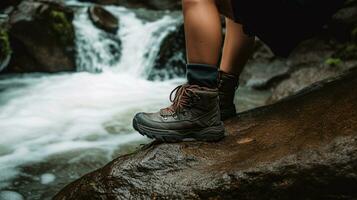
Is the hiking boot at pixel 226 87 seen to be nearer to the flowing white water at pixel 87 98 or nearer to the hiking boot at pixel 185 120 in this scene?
the hiking boot at pixel 185 120

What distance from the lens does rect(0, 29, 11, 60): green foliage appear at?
8172 mm

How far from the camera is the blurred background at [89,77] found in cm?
454

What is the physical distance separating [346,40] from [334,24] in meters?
0.40

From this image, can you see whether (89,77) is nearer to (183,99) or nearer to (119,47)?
(119,47)

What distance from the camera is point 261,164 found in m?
2.25

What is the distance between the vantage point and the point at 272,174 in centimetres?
218

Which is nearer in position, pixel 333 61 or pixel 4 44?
pixel 333 61

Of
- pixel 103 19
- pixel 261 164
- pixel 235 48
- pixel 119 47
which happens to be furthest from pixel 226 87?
pixel 103 19

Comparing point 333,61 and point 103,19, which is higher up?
point 103,19

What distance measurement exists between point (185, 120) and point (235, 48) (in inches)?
29.5

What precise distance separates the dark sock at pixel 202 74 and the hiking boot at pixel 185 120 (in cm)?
6

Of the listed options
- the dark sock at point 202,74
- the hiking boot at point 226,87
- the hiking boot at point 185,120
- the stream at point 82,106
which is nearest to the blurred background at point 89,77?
the stream at point 82,106

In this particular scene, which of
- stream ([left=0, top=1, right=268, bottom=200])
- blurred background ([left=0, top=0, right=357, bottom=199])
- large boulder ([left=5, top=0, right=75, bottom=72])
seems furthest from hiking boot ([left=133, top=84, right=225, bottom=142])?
large boulder ([left=5, top=0, right=75, bottom=72])

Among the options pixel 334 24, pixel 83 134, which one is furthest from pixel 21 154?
pixel 334 24
